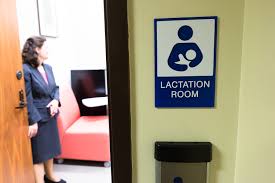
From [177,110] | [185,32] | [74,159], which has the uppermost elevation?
[185,32]

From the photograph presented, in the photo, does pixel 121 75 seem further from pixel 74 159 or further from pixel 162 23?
pixel 74 159

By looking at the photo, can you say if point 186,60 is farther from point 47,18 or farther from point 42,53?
point 47,18

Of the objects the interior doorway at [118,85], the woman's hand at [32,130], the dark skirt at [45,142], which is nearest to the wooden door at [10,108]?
Answer: the woman's hand at [32,130]

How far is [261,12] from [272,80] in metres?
0.17

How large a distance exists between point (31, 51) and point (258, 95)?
1897 millimetres

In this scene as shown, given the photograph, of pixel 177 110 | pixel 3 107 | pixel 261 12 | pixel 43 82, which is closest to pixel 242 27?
pixel 261 12

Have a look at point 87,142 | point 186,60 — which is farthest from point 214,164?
point 87,142

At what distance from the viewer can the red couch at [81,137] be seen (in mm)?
2477

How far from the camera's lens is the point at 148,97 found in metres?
0.70

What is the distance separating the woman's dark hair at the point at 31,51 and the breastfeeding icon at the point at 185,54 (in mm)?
1681

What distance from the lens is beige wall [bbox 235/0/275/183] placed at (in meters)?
0.61

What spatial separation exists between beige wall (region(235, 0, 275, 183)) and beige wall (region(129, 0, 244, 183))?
0.07 feet

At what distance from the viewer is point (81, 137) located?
2.49 m

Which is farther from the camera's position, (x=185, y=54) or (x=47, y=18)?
(x=47, y=18)
